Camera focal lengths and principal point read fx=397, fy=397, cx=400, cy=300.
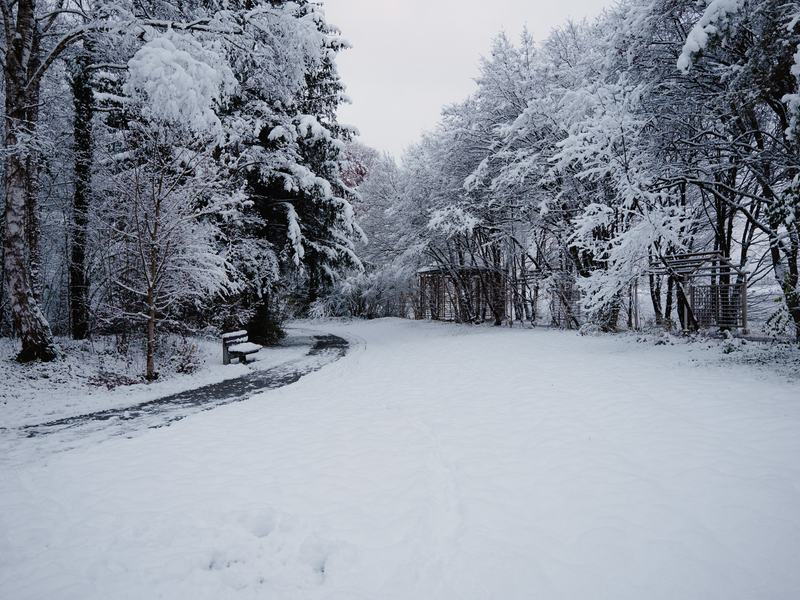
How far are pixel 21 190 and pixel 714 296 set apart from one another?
16786 millimetres

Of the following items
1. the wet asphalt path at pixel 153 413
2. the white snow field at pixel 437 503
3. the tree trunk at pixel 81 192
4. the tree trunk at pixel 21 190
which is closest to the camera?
the white snow field at pixel 437 503

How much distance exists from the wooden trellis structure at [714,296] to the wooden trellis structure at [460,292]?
6903mm

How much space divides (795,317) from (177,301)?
523 inches

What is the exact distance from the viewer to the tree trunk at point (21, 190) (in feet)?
25.8

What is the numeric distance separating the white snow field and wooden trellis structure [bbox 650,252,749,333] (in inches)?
197

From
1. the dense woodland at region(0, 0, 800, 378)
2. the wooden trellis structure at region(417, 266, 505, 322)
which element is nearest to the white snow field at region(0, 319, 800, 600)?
the dense woodland at region(0, 0, 800, 378)

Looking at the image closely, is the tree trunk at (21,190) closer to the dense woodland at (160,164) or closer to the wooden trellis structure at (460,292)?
the dense woodland at (160,164)

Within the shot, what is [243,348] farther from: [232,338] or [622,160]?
[622,160]

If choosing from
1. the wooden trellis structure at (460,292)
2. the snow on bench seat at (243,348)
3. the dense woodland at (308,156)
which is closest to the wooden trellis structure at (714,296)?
the dense woodland at (308,156)

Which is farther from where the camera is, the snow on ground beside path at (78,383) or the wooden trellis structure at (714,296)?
the wooden trellis structure at (714,296)

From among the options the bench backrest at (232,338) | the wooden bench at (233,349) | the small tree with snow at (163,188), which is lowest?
the wooden bench at (233,349)

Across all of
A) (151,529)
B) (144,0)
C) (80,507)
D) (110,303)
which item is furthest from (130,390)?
(144,0)

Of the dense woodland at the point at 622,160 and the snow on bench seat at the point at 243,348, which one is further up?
the dense woodland at the point at 622,160

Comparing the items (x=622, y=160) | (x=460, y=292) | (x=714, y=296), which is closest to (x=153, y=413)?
(x=622, y=160)
